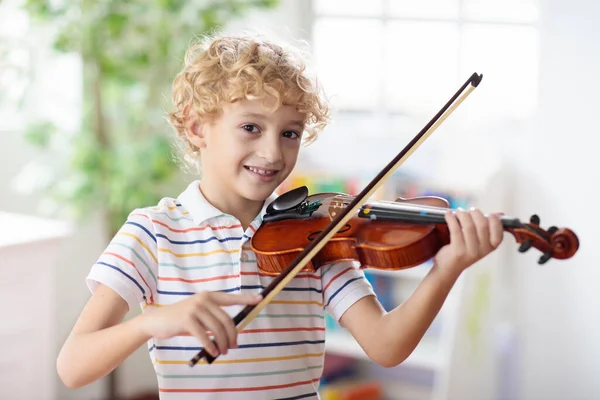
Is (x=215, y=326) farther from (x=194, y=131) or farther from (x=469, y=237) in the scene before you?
(x=194, y=131)

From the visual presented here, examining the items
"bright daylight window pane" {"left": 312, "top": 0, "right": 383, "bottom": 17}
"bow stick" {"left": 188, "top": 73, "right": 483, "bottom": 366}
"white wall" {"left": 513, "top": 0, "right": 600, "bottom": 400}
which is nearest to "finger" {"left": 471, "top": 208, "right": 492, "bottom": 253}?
"bow stick" {"left": 188, "top": 73, "right": 483, "bottom": 366}

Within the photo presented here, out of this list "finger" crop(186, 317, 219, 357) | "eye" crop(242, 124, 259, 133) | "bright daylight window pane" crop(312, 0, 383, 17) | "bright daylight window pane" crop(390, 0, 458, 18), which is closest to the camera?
"finger" crop(186, 317, 219, 357)

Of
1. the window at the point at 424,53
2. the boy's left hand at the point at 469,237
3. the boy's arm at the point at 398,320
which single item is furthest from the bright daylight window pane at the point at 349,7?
the boy's left hand at the point at 469,237

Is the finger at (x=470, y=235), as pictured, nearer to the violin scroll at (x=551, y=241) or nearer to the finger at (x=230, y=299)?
the violin scroll at (x=551, y=241)

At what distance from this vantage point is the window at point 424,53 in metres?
3.05

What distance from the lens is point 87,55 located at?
8.86 feet

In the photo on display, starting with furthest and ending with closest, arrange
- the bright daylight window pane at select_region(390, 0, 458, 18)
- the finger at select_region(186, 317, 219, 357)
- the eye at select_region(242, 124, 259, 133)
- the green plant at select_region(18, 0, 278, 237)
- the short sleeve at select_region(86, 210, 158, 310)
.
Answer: the bright daylight window pane at select_region(390, 0, 458, 18)
the green plant at select_region(18, 0, 278, 237)
the eye at select_region(242, 124, 259, 133)
the short sleeve at select_region(86, 210, 158, 310)
the finger at select_region(186, 317, 219, 357)

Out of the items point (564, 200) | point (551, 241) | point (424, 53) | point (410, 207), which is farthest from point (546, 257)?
point (424, 53)

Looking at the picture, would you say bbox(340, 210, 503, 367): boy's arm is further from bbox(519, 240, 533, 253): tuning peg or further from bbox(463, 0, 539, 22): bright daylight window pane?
bbox(463, 0, 539, 22): bright daylight window pane

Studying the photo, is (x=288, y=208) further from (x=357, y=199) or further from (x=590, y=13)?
(x=590, y=13)

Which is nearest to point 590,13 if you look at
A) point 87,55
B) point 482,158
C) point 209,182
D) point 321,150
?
point 482,158

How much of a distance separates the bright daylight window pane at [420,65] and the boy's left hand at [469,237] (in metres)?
2.16

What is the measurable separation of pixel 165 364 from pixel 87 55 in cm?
173

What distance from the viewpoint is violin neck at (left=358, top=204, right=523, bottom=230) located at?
3.38 ft
